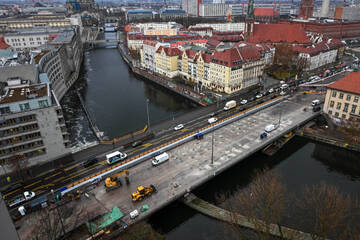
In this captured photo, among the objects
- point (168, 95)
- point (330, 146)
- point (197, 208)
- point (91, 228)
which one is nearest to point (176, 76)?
point (168, 95)

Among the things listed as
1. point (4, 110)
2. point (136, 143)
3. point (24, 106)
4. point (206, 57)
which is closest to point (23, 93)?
point (24, 106)

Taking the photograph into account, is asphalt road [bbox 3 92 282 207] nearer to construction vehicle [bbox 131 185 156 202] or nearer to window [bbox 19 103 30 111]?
construction vehicle [bbox 131 185 156 202]

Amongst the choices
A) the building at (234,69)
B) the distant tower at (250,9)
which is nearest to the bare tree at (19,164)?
the building at (234,69)

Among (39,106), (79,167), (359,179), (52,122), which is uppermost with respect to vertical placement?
(39,106)

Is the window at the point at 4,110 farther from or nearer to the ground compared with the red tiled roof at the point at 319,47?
farther from the ground

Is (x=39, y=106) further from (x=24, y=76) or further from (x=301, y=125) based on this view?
(x=301, y=125)

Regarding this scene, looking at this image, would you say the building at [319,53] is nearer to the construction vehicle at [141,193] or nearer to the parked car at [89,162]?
the construction vehicle at [141,193]

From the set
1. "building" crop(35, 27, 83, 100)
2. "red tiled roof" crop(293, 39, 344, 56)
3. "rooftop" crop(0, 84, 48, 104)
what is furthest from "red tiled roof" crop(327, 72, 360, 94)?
"building" crop(35, 27, 83, 100)
